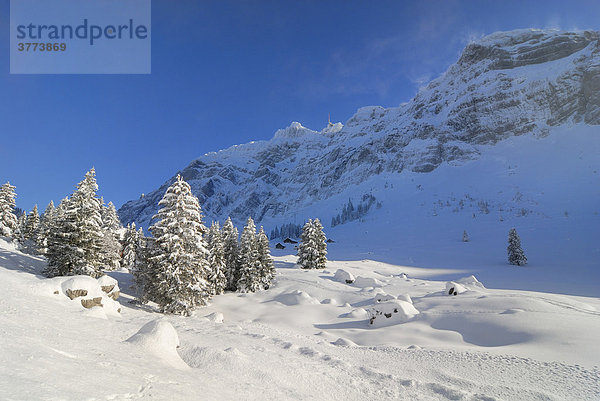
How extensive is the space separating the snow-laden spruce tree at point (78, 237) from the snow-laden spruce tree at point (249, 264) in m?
15.1

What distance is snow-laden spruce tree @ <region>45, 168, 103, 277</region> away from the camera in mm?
21031

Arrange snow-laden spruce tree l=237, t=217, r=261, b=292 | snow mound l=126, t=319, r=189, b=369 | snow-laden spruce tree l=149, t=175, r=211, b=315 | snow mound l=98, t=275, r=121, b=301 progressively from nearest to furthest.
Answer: snow mound l=126, t=319, r=189, b=369, snow mound l=98, t=275, r=121, b=301, snow-laden spruce tree l=149, t=175, r=211, b=315, snow-laden spruce tree l=237, t=217, r=261, b=292

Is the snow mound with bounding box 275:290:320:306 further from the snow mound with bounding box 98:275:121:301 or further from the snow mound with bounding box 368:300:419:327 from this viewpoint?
the snow mound with bounding box 98:275:121:301

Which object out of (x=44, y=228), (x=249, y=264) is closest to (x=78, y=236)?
(x=249, y=264)

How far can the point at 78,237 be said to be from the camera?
70.9 feet

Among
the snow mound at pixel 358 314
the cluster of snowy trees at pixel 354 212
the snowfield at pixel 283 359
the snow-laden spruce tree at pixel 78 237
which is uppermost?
the cluster of snowy trees at pixel 354 212

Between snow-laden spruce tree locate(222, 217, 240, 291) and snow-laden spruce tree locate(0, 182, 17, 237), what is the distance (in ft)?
92.7

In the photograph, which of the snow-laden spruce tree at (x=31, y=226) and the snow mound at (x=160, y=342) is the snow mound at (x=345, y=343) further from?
the snow-laden spruce tree at (x=31, y=226)

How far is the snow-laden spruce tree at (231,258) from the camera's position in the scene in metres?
35.5

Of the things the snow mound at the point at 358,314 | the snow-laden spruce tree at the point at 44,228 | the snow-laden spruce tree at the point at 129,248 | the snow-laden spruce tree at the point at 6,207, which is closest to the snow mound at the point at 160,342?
the snow mound at the point at 358,314

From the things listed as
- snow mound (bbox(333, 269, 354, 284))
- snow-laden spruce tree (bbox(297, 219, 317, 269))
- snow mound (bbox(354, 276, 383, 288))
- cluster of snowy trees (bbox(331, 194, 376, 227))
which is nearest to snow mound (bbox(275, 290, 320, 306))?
snow mound (bbox(354, 276, 383, 288))

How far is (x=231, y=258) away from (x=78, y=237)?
17343mm

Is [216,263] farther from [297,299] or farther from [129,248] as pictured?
[129,248]

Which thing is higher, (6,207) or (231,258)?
(6,207)
